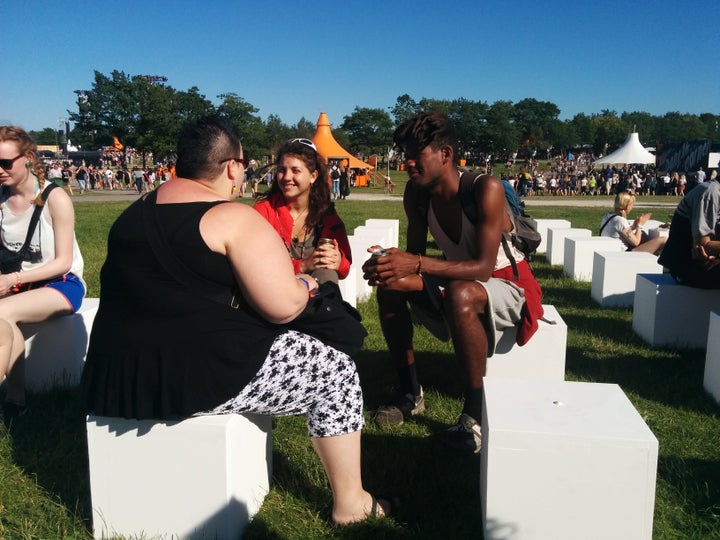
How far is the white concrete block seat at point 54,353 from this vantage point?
4.32 metres

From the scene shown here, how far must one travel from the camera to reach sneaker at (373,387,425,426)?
3.78m

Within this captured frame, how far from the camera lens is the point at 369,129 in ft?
277

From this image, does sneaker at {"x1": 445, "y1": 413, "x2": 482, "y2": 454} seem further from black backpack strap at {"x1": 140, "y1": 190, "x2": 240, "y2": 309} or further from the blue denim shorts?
the blue denim shorts

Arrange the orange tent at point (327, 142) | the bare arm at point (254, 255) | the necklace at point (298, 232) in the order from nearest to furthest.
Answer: the bare arm at point (254, 255) → the necklace at point (298, 232) → the orange tent at point (327, 142)

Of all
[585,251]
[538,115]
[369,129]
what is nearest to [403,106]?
[369,129]

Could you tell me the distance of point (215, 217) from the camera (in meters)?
2.30

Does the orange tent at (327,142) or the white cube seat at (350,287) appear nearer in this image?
the white cube seat at (350,287)

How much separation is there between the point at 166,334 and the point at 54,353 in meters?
2.44

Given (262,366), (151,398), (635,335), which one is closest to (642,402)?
(635,335)

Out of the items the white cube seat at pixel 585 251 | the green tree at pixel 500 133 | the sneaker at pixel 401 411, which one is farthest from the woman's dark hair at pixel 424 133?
the green tree at pixel 500 133

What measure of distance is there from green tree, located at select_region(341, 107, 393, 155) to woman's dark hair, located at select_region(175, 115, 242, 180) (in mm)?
80959

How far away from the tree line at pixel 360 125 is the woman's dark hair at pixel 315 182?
860 inches

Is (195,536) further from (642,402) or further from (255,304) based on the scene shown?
(642,402)

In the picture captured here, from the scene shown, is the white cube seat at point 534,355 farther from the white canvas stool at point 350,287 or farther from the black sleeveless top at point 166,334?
the white canvas stool at point 350,287
